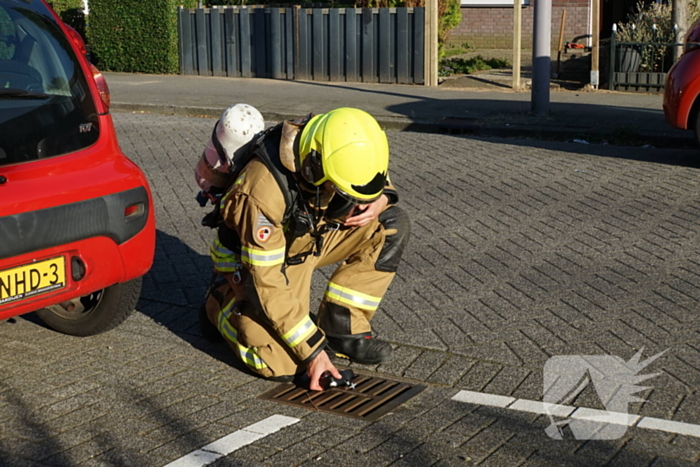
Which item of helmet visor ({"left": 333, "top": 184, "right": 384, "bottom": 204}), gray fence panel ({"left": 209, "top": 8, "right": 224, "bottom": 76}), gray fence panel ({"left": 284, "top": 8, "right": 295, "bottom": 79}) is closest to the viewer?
helmet visor ({"left": 333, "top": 184, "right": 384, "bottom": 204})

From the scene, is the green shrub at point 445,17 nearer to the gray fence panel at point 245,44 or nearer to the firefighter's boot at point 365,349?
the gray fence panel at point 245,44

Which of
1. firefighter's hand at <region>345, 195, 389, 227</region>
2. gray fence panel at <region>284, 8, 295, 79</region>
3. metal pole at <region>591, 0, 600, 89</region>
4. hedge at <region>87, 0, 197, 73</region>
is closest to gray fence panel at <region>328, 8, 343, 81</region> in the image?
gray fence panel at <region>284, 8, 295, 79</region>

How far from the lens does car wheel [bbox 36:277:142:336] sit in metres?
4.73

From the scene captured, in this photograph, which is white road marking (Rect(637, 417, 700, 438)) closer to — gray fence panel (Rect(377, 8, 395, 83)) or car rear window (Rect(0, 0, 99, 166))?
car rear window (Rect(0, 0, 99, 166))

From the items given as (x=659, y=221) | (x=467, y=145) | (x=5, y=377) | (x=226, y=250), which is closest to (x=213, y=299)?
(x=226, y=250)

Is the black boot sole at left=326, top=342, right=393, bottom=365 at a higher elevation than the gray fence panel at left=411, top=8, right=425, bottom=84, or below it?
below

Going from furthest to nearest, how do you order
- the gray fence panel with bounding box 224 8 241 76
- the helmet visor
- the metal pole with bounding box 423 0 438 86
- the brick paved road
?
the gray fence panel with bounding box 224 8 241 76 < the metal pole with bounding box 423 0 438 86 < the helmet visor < the brick paved road

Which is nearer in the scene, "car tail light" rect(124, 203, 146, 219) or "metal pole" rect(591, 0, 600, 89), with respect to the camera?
"car tail light" rect(124, 203, 146, 219)

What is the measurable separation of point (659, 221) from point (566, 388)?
319 centimetres

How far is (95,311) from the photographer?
481cm

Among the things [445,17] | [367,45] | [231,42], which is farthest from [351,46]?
[445,17]

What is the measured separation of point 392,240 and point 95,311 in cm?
162

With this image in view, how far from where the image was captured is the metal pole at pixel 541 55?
11555 mm

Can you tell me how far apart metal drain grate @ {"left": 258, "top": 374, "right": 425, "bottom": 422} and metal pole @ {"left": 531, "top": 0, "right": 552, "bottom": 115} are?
27.0 feet
